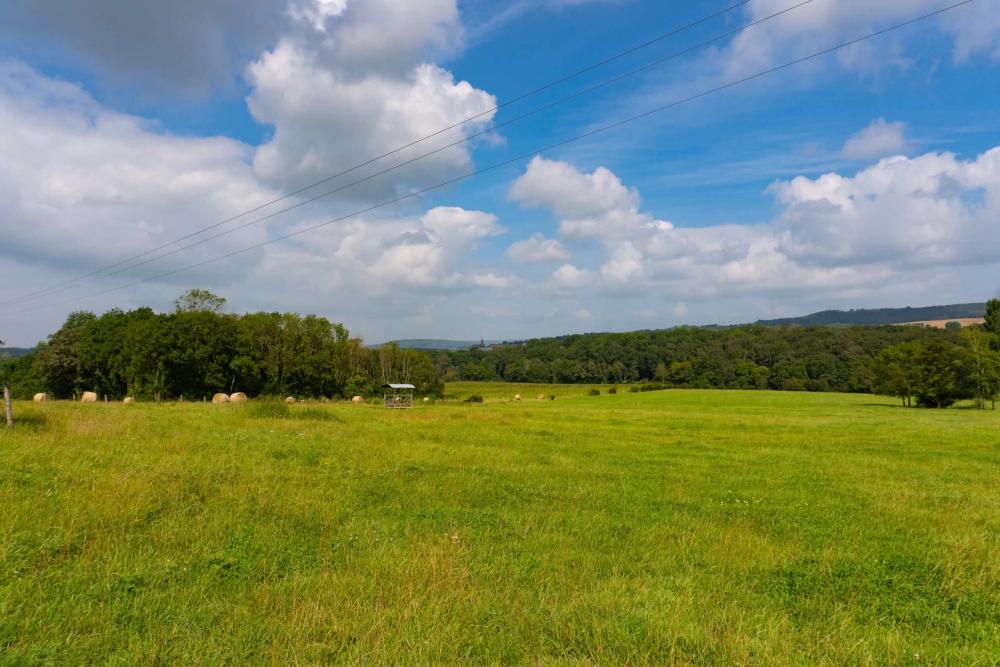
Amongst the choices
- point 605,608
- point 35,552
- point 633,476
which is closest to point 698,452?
point 633,476

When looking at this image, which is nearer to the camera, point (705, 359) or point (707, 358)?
point (705, 359)

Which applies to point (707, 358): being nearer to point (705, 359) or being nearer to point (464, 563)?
point (705, 359)

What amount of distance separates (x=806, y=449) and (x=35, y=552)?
23592 mm

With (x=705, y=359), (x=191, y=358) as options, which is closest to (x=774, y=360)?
(x=705, y=359)

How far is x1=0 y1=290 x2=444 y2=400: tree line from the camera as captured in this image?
60.9m

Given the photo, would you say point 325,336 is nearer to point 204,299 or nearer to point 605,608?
point 204,299

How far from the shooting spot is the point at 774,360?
407 ft

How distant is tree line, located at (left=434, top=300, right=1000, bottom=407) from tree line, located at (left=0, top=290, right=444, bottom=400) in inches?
2664

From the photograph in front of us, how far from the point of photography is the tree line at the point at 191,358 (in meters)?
60.9

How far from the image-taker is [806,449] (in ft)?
70.6

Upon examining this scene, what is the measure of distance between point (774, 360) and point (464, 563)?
439ft

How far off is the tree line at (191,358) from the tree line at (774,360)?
222 ft

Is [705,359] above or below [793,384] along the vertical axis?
above

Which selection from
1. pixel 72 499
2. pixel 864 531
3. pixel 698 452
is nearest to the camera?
pixel 72 499
